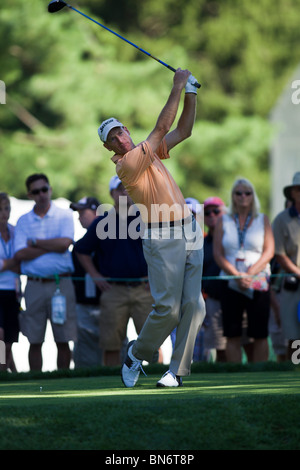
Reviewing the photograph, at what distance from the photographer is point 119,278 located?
409 inches

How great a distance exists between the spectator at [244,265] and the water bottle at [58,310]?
1.60 metres

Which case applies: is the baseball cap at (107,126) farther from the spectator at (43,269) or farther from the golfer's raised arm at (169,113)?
the spectator at (43,269)

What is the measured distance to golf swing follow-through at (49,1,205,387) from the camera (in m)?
6.86

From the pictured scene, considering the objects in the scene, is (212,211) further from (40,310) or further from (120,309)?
(40,310)

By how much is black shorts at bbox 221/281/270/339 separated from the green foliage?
17.8 m

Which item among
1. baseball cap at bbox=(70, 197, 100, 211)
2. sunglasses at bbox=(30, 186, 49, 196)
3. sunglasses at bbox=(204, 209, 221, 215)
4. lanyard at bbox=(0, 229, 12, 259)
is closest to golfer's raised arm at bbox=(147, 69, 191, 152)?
sunglasses at bbox=(30, 186, 49, 196)

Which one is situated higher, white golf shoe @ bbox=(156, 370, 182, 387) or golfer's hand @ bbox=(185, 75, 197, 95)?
golfer's hand @ bbox=(185, 75, 197, 95)

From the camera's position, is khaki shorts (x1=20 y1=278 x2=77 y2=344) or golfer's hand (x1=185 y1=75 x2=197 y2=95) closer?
golfer's hand (x1=185 y1=75 x2=197 y2=95)

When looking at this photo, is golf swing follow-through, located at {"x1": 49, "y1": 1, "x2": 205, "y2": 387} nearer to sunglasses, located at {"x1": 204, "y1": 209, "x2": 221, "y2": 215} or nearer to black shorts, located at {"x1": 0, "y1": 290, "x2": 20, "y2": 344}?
black shorts, located at {"x1": 0, "y1": 290, "x2": 20, "y2": 344}

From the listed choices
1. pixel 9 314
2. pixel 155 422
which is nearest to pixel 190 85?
pixel 155 422

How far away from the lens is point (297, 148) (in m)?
34.9

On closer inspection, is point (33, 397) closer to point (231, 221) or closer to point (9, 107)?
point (231, 221)

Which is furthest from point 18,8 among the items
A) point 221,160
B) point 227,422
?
point 227,422

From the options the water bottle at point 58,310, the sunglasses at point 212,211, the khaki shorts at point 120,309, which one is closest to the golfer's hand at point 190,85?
the khaki shorts at point 120,309
